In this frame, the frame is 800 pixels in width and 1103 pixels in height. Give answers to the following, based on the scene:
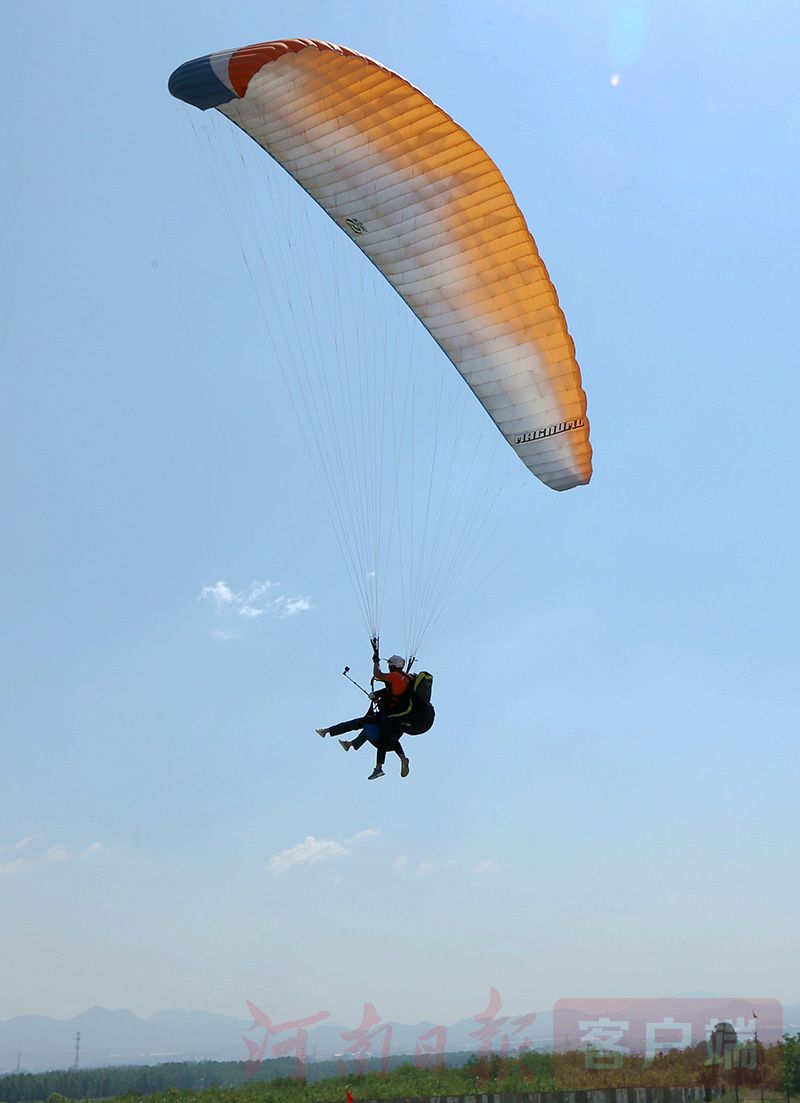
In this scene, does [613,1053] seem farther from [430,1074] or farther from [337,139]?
[337,139]

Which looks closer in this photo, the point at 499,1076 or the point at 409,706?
the point at 409,706

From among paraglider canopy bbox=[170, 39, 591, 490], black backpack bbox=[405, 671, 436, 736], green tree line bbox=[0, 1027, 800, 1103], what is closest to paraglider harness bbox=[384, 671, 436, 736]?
black backpack bbox=[405, 671, 436, 736]

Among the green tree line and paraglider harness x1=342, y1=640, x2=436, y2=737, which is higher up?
paraglider harness x1=342, y1=640, x2=436, y2=737

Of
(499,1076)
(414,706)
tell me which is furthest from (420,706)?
(499,1076)

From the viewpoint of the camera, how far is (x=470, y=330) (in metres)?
14.5

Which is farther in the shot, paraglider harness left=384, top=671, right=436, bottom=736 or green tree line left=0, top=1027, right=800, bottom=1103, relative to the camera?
green tree line left=0, top=1027, right=800, bottom=1103

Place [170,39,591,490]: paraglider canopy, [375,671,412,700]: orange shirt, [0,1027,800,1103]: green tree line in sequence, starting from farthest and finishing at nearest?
[0,1027,800,1103]: green tree line → [375,671,412,700]: orange shirt → [170,39,591,490]: paraglider canopy

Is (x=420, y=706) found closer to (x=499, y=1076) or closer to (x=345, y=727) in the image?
(x=345, y=727)

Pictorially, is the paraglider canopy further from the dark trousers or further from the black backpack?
the dark trousers

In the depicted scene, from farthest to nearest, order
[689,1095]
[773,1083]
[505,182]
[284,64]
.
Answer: [773,1083]
[689,1095]
[505,182]
[284,64]

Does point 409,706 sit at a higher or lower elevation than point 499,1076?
higher

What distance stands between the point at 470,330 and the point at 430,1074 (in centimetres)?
1635

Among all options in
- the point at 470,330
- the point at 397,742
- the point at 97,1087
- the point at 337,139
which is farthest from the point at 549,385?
the point at 97,1087

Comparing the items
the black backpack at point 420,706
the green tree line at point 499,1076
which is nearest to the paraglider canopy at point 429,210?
the black backpack at point 420,706
